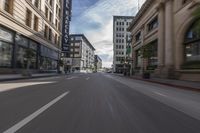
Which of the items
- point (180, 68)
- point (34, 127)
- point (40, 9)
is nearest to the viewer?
point (34, 127)

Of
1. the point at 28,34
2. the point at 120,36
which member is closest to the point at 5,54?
the point at 28,34

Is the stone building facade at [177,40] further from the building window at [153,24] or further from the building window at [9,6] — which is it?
the building window at [9,6]

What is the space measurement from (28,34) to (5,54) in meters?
8.33

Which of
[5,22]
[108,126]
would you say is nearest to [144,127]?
[108,126]

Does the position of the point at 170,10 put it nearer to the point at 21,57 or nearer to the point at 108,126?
the point at 21,57

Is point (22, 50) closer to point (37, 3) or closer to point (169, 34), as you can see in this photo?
point (37, 3)

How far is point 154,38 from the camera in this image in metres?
42.2

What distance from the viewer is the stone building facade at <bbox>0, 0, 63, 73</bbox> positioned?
31484mm

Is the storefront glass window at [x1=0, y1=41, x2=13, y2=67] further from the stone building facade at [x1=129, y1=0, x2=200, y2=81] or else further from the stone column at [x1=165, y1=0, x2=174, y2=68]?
the stone column at [x1=165, y1=0, x2=174, y2=68]

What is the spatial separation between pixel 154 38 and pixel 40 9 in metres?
21.4

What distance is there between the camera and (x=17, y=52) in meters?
35.3

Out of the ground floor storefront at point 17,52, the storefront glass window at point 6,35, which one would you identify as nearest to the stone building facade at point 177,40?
the ground floor storefront at point 17,52

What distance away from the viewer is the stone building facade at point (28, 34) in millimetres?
31484

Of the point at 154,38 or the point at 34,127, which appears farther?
the point at 154,38
